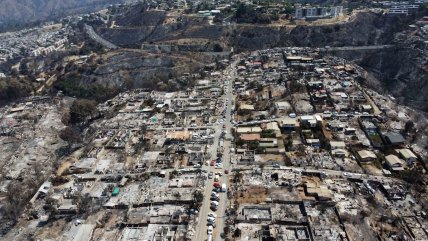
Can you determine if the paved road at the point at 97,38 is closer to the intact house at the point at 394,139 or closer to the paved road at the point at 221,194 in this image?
the paved road at the point at 221,194

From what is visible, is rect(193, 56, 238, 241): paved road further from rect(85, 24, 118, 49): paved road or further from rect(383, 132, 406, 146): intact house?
rect(85, 24, 118, 49): paved road

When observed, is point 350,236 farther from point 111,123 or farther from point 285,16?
point 285,16

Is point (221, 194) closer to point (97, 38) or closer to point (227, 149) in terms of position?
point (227, 149)

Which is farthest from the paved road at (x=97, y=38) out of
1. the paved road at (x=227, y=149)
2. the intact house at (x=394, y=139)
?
the intact house at (x=394, y=139)

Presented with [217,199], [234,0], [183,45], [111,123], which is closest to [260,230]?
[217,199]

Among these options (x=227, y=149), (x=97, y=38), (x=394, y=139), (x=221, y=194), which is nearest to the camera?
(x=221, y=194)

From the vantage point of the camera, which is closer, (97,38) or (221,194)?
(221,194)

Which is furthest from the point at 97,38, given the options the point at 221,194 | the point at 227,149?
the point at 221,194

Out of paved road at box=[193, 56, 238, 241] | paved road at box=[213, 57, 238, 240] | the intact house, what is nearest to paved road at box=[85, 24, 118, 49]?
paved road at box=[213, 57, 238, 240]
